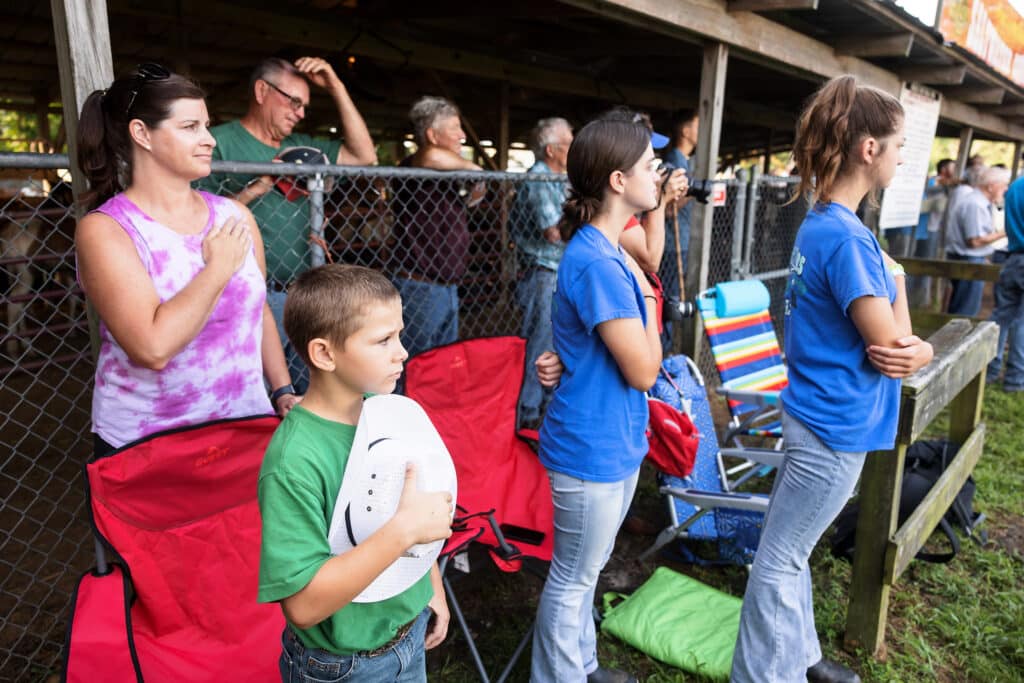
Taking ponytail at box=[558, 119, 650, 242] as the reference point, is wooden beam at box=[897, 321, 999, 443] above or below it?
below

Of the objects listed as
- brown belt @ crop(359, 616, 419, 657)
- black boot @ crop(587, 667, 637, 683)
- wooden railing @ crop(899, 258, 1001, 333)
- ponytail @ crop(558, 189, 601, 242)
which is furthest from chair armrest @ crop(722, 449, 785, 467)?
wooden railing @ crop(899, 258, 1001, 333)

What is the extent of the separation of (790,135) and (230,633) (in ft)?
52.1

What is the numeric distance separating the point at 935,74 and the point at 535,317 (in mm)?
5315

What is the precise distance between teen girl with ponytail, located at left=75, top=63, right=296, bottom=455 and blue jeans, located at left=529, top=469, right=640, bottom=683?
918 mm

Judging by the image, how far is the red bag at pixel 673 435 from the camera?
2.47 m

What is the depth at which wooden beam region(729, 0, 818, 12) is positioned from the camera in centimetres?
389

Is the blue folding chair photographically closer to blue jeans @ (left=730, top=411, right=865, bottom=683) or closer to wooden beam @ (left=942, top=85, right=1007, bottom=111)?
blue jeans @ (left=730, top=411, right=865, bottom=683)

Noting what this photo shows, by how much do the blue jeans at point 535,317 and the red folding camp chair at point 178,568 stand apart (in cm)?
220

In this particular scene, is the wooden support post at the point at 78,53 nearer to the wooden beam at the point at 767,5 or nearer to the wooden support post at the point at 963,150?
the wooden beam at the point at 767,5

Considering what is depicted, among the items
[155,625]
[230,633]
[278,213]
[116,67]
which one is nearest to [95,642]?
[155,625]

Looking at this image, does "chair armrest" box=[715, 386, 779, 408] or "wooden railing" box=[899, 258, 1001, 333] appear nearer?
"chair armrest" box=[715, 386, 779, 408]

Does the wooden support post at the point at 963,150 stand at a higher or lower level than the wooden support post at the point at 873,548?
higher

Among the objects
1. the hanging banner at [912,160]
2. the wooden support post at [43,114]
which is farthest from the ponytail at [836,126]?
the wooden support post at [43,114]

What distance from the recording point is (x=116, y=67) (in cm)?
672
